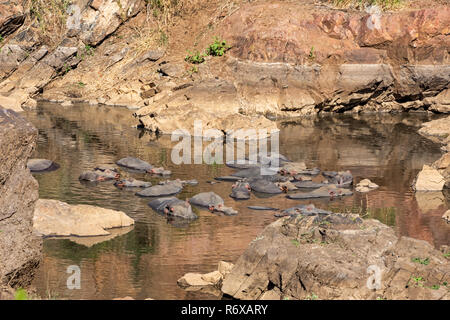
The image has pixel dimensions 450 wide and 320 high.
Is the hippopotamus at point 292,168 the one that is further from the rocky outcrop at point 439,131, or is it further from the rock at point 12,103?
the rock at point 12,103

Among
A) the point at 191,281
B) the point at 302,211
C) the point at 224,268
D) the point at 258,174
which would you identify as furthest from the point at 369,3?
the point at 191,281

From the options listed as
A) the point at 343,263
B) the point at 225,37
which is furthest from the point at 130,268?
the point at 225,37

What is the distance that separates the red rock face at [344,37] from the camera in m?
43.4

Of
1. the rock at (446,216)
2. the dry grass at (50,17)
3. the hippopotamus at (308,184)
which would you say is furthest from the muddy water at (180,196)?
the dry grass at (50,17)

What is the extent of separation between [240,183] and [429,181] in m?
6.86

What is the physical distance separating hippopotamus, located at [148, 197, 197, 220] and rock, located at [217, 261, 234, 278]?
5291 millimetres

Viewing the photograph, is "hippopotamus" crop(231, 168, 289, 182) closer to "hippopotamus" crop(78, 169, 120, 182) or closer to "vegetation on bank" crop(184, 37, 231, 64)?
"hippopotamus" crop(78, 169, 120, 182)

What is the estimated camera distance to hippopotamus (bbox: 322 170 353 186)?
90.6ft

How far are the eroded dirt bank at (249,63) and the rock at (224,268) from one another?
2076 cm

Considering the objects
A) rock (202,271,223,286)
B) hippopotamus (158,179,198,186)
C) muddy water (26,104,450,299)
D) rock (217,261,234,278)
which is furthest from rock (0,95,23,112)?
rock (202,271,223,286)

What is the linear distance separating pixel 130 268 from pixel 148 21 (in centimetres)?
3540

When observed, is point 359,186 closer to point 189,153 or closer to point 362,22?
point 189,153

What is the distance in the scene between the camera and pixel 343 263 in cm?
1478

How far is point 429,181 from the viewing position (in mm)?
27406
